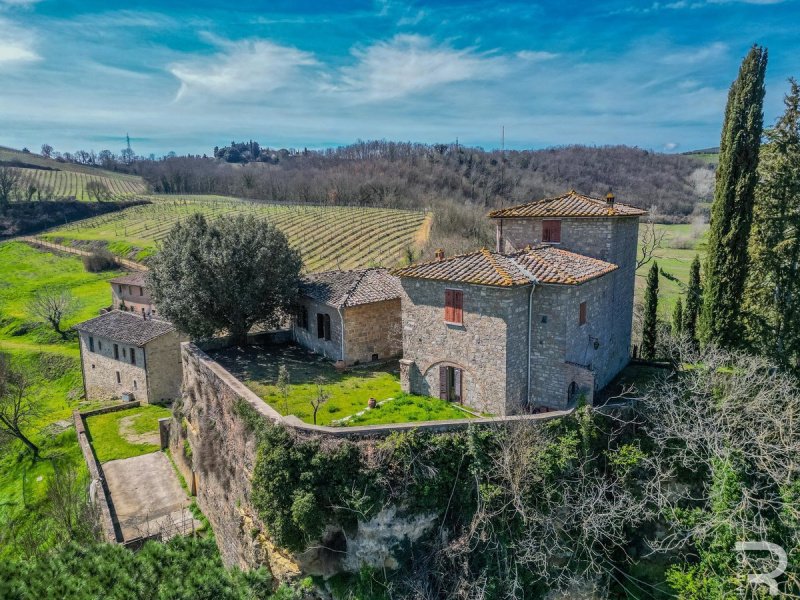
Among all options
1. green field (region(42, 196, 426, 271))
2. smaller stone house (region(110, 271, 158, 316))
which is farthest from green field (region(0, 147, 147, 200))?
smaller stone house (region(110, 271, 158, 316))

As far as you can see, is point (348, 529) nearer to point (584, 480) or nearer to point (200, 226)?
point (584, 480)

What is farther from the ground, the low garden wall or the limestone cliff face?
the limestone cliff face

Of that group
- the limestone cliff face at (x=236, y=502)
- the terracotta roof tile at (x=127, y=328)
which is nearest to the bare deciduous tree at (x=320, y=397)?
the limestone cliff face at (x=236, y=502)

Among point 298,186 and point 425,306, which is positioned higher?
point 298,186

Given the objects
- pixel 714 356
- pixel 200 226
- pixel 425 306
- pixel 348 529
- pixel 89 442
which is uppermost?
A: pixel 200 226

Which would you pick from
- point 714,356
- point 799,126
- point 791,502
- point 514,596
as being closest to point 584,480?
point 514,596

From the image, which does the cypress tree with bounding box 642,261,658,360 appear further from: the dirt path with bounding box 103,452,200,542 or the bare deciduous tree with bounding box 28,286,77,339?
the bare deciduous tree with bounding box 28,286,77,339
